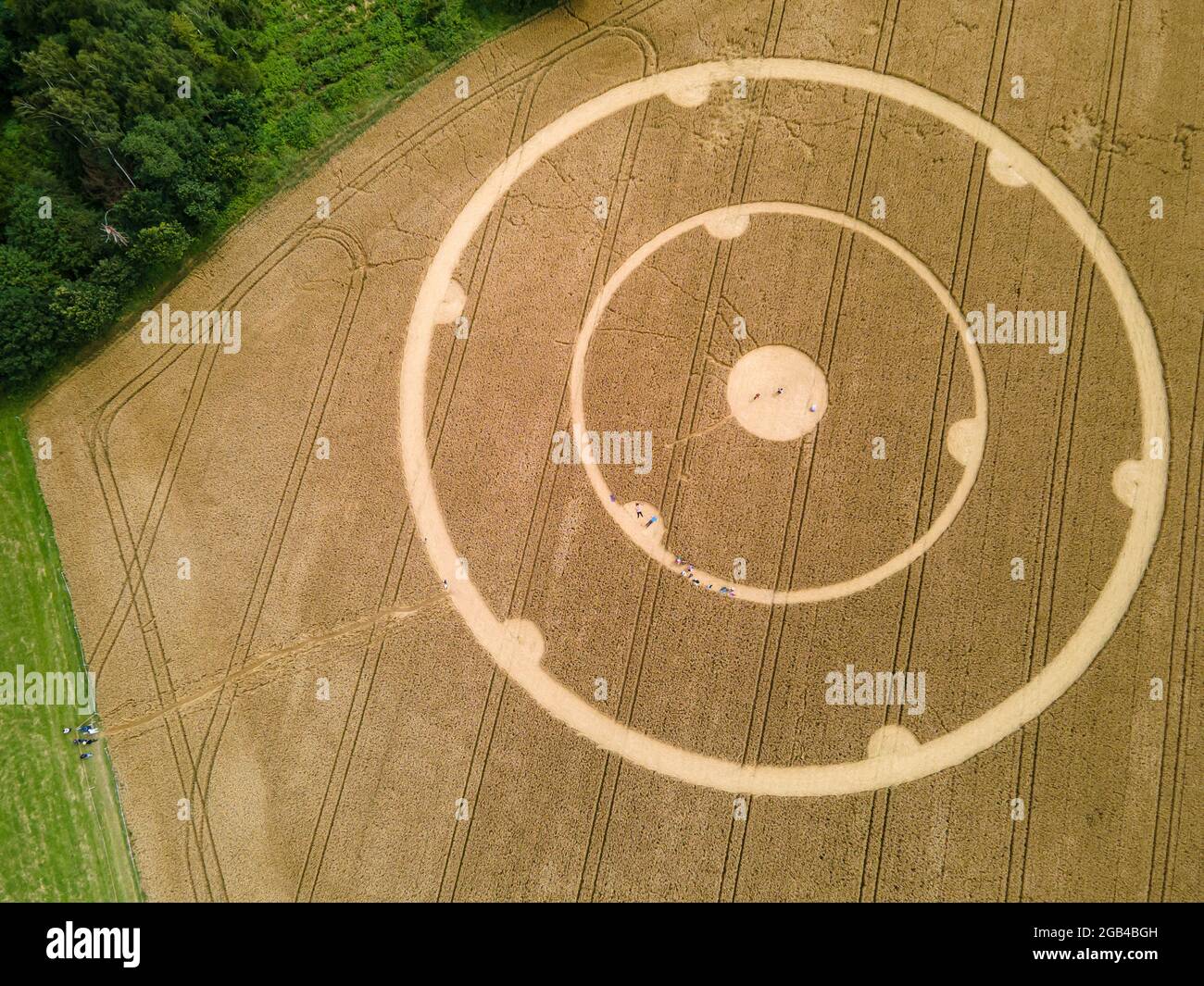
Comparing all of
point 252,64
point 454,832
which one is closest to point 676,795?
point 454,832

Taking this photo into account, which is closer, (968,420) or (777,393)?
(968,420)

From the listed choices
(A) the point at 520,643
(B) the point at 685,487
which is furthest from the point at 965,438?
(A) the point at 520,643

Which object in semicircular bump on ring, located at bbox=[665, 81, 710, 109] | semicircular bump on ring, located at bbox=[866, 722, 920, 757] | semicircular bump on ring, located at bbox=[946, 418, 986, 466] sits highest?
semicircular bump on ring, located at bbox=[665, 81, 710, 109]

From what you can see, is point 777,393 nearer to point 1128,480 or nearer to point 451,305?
point 1128,480

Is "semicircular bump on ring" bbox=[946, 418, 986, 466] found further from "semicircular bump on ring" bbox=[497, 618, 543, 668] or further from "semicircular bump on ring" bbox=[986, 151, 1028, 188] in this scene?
"semicircular bump on ring" bbox=[497, 618, 543, 668]

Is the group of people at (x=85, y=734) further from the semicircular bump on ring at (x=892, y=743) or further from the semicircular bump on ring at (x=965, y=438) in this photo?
the semicircular bump on ring at (x=965, y=438)

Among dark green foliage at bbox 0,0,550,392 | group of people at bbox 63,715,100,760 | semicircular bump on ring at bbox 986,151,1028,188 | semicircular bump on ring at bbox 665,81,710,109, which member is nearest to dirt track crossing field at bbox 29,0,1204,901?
semicircular bump on ring at bbox 986,151,1028,188
